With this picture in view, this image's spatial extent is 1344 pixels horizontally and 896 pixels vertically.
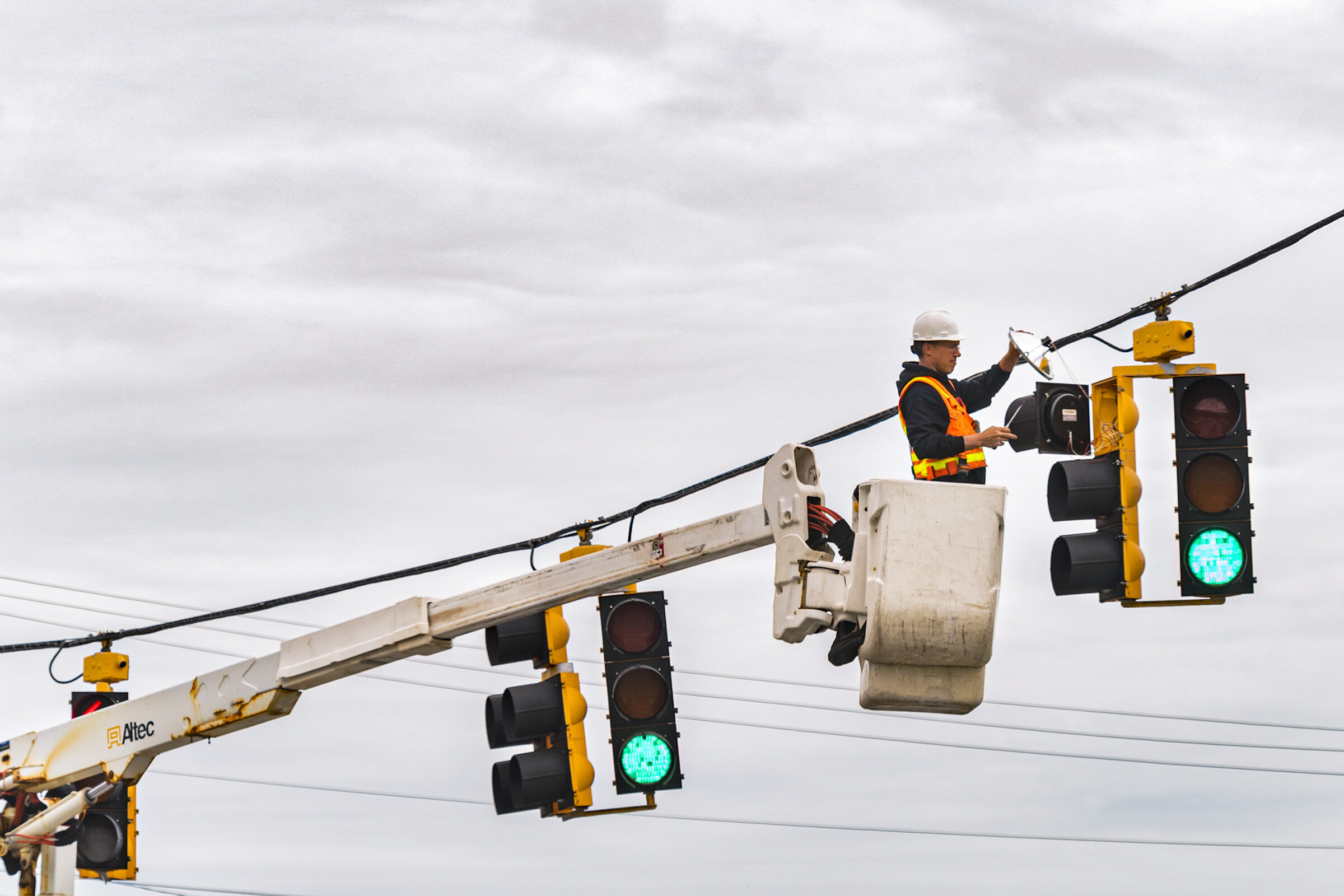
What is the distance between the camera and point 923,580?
782 centimetres

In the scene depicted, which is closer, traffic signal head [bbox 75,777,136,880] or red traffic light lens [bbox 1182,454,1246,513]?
red traffic light lens [bbox 1182,454,1246,513]

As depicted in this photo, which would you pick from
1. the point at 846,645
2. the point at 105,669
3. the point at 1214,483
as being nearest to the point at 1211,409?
the point at 1214,483

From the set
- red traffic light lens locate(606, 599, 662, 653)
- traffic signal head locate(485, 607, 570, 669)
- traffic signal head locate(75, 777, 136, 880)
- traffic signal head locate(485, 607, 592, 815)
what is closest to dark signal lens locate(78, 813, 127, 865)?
traffic signal head locate(75, 777, 136, 880)

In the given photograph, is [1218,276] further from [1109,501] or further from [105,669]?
[105,669]

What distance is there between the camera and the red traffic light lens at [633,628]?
1168 cm

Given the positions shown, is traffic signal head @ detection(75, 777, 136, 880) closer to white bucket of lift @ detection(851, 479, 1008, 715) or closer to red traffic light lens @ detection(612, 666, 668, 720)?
red traffic light lens @ detection(612, 666, 668, 720)

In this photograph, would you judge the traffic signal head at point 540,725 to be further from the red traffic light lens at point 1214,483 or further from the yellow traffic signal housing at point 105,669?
the yellow traffic signal housing at point 105,669

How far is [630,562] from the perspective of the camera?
33.2 ft

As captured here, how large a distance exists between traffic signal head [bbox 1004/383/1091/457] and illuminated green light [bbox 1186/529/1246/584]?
0.81m

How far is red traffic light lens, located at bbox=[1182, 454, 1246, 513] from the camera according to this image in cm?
895

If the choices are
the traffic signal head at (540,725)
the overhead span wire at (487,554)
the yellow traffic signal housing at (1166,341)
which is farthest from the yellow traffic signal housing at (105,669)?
the yellow traffic signal housing at (1166,341)

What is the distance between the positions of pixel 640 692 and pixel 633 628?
46 cm

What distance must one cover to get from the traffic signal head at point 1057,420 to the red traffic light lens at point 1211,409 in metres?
0.54

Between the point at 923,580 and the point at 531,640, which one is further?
the point at 531,640
